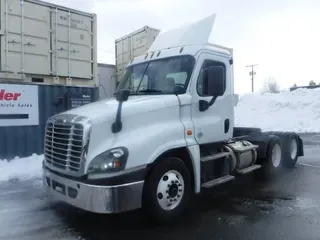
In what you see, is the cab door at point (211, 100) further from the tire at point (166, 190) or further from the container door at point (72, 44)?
the container door at point (72, 44)

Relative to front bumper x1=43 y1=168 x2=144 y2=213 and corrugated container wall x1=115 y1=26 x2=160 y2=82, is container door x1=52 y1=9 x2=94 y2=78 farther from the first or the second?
front bumper x1=43 y1=168 x2=144 y2=213

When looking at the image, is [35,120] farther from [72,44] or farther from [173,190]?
[173,190]

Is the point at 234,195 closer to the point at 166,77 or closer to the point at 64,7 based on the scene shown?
the point at 166,77

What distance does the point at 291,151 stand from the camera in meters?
8.86

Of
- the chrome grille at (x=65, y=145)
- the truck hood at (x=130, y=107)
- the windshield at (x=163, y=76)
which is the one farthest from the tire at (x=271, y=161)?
the chrome grille at (x=65, y=145)

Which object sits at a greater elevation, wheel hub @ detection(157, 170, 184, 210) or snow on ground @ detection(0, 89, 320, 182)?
snow on ground @ detection(0, 89, 320, 182)

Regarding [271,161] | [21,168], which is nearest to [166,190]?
[271,161]

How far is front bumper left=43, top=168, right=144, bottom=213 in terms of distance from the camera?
4.04m

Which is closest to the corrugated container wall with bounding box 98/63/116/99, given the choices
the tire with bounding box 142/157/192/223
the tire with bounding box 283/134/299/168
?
the tire with bounding box 283/134/299/168

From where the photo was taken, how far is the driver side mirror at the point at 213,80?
5078mm

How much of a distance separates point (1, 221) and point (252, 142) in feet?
18.6

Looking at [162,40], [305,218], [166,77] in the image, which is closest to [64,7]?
[162,40]

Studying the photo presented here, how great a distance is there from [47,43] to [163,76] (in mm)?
5529

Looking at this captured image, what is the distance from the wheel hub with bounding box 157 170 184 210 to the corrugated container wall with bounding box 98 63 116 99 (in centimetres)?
773
